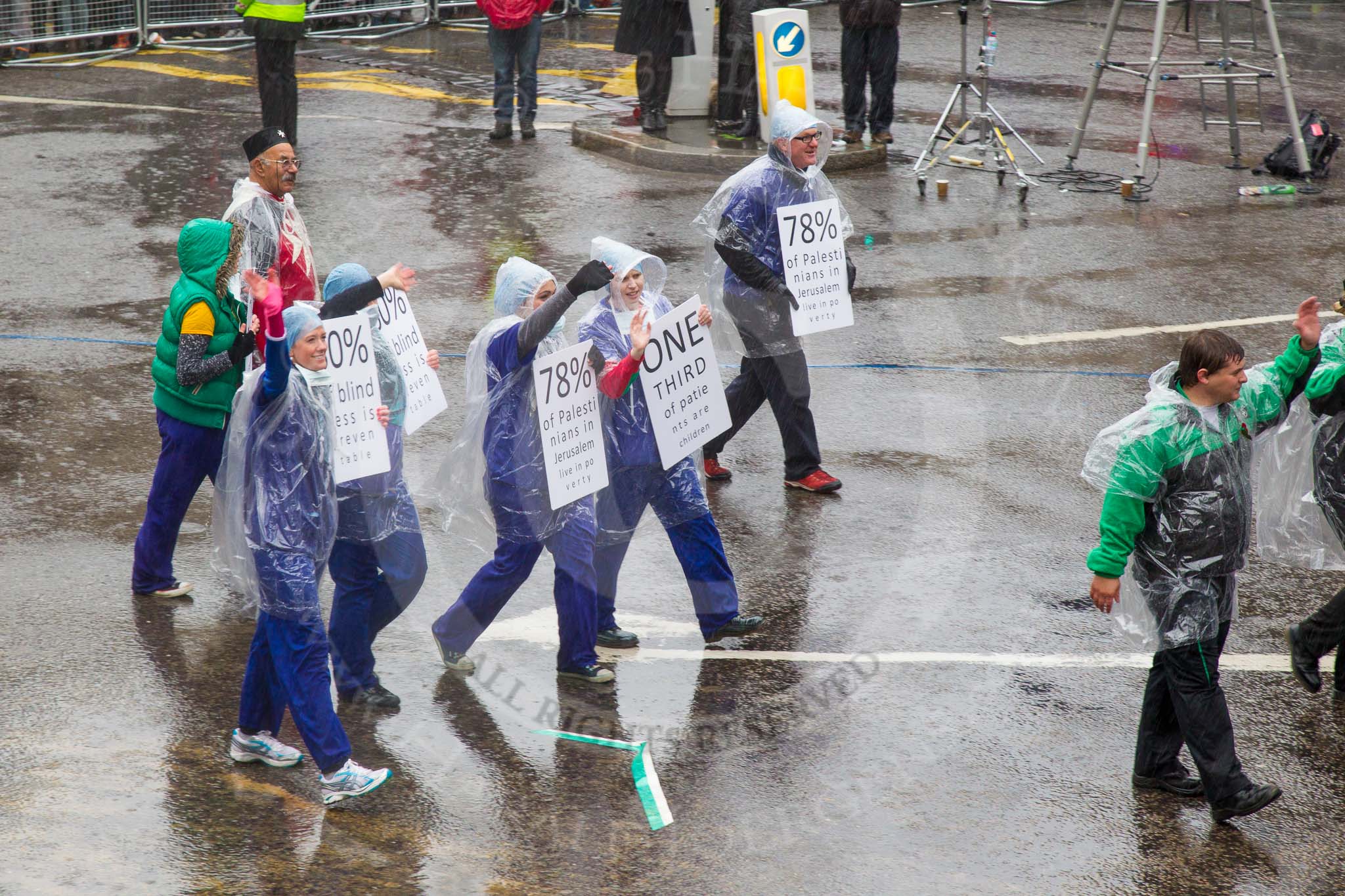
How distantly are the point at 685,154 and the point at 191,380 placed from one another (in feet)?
28.3

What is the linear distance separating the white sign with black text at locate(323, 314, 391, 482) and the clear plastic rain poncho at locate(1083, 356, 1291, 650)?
253 cm

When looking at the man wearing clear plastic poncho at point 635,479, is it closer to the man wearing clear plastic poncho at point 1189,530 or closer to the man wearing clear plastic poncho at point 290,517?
the man wearing clear plastic poncho at point 290,517

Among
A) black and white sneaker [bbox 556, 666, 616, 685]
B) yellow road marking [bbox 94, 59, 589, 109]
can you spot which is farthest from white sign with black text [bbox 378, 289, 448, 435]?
yellow road marking [bbox 94, 59, 589, 109]

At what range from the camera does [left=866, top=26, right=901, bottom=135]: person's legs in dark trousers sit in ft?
47.0

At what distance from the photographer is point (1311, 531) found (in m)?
5.86

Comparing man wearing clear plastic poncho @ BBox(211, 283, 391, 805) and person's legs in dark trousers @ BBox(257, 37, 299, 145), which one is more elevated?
person's legs in dark trousers @ BBox(257, 37, 299, 145)

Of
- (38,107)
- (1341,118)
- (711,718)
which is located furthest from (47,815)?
(1341,118)

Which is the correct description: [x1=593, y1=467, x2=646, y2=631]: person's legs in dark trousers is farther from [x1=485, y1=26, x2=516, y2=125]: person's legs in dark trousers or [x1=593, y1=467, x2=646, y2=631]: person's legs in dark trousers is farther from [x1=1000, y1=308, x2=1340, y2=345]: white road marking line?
[x1=485, y1=26, x2=516, y2=125]: person's legs in dark trousers

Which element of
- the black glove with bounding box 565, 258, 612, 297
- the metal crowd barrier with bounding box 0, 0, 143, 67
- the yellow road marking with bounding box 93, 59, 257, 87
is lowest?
the black glove with bounding box 565, 258, 612, 297

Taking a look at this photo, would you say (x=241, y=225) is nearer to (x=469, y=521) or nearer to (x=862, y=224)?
(x=469, y=521)

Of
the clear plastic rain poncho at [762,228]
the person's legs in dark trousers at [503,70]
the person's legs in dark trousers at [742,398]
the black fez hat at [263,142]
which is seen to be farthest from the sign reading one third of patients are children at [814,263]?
the person's legs in dark trousers at [503,70]

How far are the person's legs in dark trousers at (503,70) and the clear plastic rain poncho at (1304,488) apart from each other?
401 inches

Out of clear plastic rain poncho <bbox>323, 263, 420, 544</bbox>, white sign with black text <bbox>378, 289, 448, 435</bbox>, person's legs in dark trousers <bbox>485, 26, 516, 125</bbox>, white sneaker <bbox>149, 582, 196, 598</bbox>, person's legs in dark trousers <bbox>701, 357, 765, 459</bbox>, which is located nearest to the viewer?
clear plastic rain poncho <bbox>323, 263, 420, 544</bbox>

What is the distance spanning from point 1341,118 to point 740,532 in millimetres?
11581
